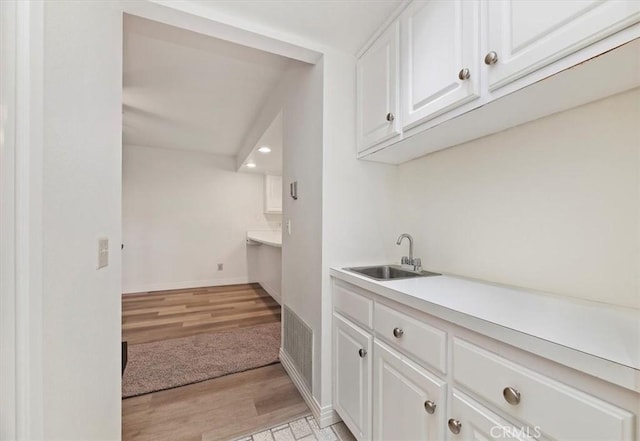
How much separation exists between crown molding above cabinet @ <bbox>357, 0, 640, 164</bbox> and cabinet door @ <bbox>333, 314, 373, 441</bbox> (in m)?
1.01

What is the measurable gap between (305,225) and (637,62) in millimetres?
1509

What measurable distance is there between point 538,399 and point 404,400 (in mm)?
515

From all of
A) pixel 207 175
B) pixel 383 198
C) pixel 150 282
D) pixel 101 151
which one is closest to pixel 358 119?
pixel 383 198

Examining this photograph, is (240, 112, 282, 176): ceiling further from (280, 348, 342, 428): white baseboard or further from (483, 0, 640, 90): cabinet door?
(280, 348, 342, 428): white baseboard

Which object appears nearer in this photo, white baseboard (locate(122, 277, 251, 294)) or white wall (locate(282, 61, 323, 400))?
white wall (locate(282, 61, 323, 400))

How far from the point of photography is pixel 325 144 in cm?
154

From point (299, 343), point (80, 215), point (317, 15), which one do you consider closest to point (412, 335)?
point (299, 343)

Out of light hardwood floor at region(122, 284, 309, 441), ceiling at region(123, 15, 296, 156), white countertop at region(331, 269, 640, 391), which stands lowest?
light hardwood floor at region(122, 284, 309, 441)

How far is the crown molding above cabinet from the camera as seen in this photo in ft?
2.20

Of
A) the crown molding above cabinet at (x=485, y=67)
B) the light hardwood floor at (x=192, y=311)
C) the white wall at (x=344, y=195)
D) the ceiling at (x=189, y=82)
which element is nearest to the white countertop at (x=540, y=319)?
the white wall at (x=344, y=195)

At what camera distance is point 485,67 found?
2.93 ft

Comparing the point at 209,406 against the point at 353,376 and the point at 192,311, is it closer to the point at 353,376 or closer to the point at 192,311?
the point at 353,376

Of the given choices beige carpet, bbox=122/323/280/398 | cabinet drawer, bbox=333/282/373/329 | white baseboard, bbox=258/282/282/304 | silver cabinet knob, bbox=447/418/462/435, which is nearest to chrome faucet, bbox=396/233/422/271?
cabinet drawer, bbox=333/282/373/329

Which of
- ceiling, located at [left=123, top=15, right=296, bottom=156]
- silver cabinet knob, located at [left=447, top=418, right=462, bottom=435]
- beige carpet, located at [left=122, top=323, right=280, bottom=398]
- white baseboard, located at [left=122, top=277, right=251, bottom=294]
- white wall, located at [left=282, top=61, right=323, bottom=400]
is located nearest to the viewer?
silver cabinet knob, located at [left=447, top=418, right=462, bottom=435]
